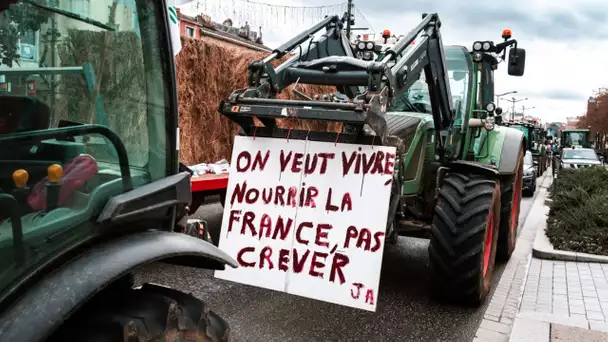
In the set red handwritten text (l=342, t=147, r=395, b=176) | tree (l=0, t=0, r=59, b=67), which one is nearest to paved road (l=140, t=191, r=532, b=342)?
red handwritten text (l=342, t=147, r=395, b=176)

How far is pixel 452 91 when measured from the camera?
632 cm

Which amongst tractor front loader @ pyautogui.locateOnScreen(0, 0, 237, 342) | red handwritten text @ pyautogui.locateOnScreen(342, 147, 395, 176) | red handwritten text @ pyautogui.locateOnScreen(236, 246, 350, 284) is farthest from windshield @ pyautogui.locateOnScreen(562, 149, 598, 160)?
tractor front loader @ pyautogui.locateOnScreen(0, 0, 237, 342)

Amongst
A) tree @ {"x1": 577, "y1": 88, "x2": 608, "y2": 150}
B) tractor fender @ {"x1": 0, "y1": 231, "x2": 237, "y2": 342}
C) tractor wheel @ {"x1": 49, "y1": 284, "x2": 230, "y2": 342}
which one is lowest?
tractor wheel @ {"x1": 49, "y1": 284, "x2": 230, "y2": 342}

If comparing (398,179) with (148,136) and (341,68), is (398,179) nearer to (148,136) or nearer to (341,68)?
(341,68)

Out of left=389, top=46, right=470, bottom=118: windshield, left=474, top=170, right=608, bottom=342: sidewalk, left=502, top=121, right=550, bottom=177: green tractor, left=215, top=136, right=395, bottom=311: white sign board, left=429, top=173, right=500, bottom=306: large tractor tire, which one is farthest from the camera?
left=502, top=121, right=550, bottom=177: green tractor

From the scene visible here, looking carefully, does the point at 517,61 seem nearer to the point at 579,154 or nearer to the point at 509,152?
the point at 509,152

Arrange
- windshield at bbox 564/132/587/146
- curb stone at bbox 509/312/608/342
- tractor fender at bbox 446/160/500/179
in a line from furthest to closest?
windshield at bbox 564/132/587/146 → tractor fender at bbox 446/160/500/179 → curb stone at bbox 509/312/608/342

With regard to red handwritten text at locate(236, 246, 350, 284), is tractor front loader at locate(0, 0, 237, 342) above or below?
above

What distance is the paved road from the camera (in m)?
4.62

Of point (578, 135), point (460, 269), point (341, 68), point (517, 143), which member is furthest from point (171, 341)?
point (578, 135)

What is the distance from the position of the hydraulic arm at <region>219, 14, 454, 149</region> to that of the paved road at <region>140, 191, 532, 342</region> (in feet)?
5.43

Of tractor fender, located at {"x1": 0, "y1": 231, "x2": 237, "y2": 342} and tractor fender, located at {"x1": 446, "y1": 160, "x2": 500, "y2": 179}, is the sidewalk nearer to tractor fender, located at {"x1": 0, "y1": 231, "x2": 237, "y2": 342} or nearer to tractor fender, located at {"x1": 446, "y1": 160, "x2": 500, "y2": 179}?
tractor fender, located at {"x1": 446, "y1": 160, "x2": 500, "y2": 179}

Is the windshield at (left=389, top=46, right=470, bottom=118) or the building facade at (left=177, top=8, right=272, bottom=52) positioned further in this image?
the building facade at (left=177, top=8, right=272, bottom=52)

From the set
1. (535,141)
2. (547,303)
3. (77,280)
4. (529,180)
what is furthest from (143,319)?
(535,141)
